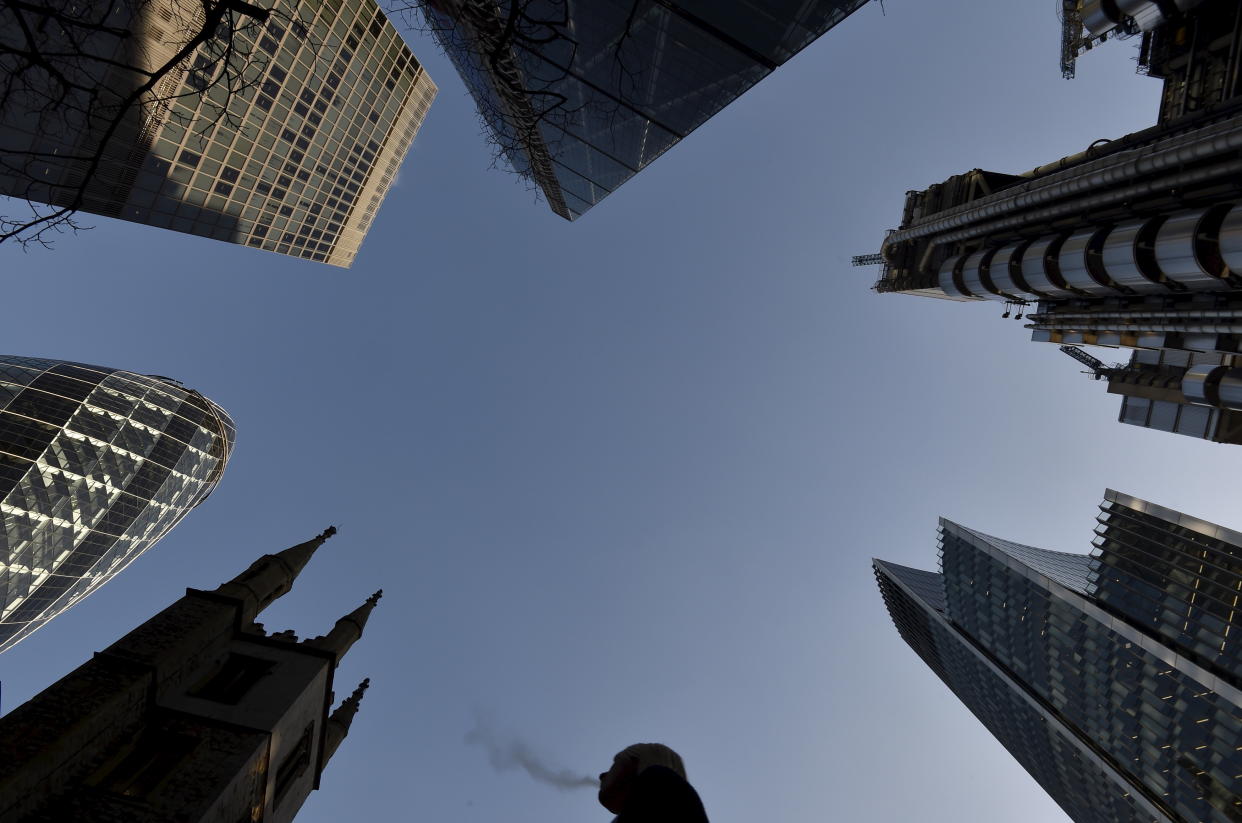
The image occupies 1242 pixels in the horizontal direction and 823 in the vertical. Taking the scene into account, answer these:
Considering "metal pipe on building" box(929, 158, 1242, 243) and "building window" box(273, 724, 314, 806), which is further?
"building window" box(273, 724, 314, 806)

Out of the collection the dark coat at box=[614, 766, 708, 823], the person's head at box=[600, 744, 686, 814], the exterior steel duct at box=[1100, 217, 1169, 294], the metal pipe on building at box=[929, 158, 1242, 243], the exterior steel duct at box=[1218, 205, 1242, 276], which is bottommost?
the person's head at box=[600, 744, 686, 814]

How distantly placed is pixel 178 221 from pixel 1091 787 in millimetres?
99008

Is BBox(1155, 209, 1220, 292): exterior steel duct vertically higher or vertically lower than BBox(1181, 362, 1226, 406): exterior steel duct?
higher

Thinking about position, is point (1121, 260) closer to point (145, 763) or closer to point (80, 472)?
point (145, 763)

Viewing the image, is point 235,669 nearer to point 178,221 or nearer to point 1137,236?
point 178,221

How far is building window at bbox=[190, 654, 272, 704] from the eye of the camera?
20469 mm

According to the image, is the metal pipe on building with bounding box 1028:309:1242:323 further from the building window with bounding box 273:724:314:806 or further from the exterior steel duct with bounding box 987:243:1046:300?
the building window with bounding box 273:724:314:806

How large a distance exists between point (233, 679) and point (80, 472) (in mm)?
45818

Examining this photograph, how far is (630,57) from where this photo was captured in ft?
52.1

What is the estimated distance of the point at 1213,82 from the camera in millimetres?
22188

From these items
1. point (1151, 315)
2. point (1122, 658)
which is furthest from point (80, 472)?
point (1122, 658)

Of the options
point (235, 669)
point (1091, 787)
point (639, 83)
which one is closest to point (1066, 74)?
point (639, 83)

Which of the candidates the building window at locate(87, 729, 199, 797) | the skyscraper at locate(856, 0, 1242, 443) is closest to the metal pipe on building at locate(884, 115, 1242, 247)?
the skyscraper at locate(856, 0, 1242, 443)

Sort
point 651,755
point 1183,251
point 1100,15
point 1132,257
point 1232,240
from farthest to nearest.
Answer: point 1100,15, point 1132,257, point 1183,251, point 1232,240, point 651,755
